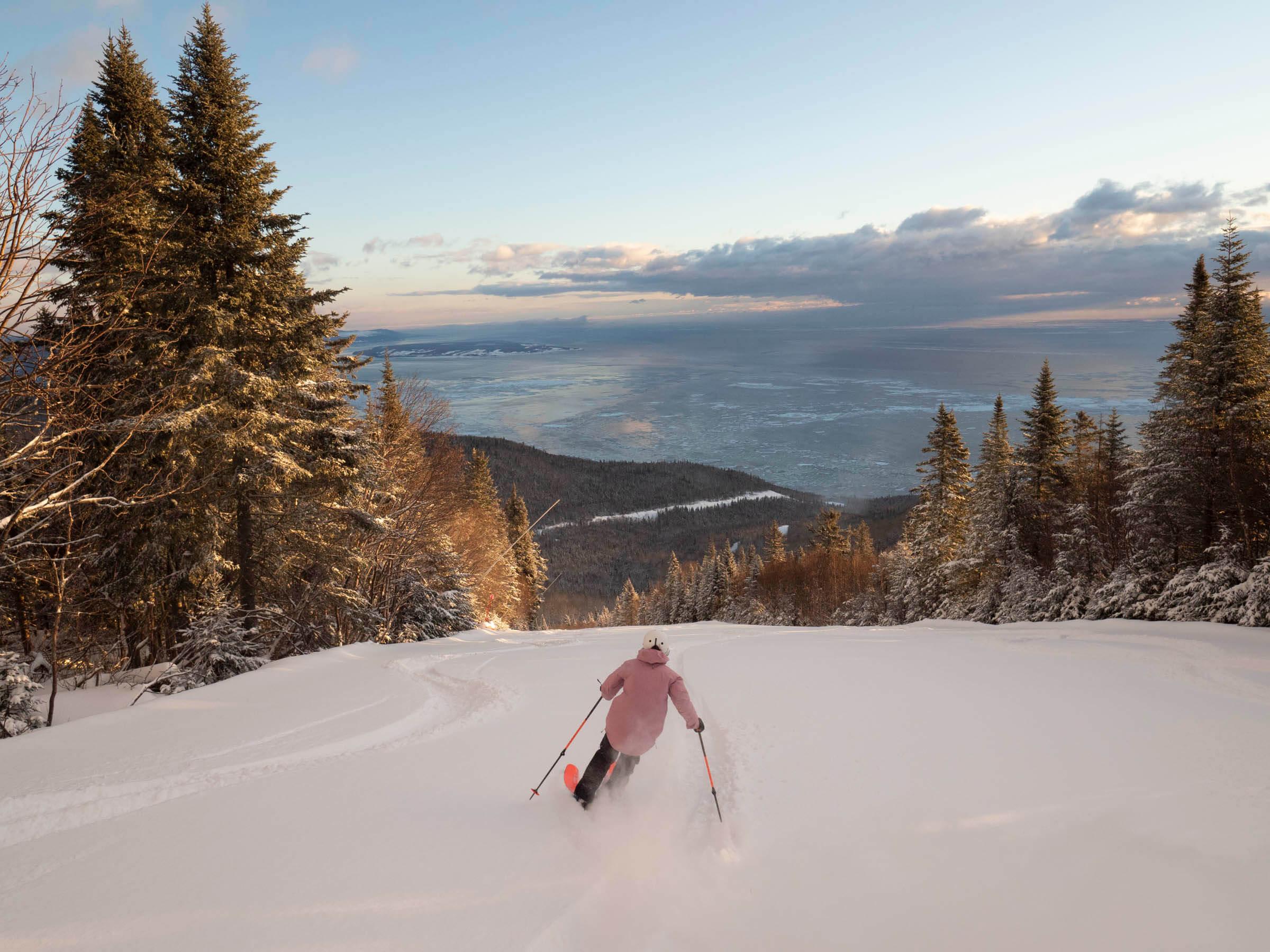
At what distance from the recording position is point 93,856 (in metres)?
4.09

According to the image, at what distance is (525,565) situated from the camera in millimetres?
51281

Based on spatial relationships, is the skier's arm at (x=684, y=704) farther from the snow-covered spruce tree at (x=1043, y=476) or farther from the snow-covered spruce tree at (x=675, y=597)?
the snow-covered spruce tree at (x=675, y=597)

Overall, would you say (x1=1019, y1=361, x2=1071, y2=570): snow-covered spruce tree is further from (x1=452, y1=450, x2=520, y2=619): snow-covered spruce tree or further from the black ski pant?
the black ski pant

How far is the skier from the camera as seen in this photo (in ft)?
15.9

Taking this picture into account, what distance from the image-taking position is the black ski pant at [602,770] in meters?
4.90

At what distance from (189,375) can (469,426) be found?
186 m

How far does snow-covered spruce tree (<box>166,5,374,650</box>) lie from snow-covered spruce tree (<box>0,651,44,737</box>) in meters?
3.96

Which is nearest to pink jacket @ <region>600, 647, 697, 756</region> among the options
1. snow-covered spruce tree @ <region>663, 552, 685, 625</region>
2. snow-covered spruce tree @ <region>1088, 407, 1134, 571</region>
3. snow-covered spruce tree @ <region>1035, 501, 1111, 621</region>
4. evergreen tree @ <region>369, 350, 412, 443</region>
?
evergreen tree @ <region>369, 350, 412, 443</region>

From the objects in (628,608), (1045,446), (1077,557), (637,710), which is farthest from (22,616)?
(628,608)

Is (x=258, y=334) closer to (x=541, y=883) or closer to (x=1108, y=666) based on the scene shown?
(x=541, y=883)

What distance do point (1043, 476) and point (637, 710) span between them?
95.6 feet

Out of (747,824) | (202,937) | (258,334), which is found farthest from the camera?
(258,334)

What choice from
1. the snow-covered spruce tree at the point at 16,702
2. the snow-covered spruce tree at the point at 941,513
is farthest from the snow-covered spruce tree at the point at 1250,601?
the snow-covered spruce tree at the point at 16,702

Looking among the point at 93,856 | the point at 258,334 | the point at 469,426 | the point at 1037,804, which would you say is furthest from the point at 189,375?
the point at 469,426
